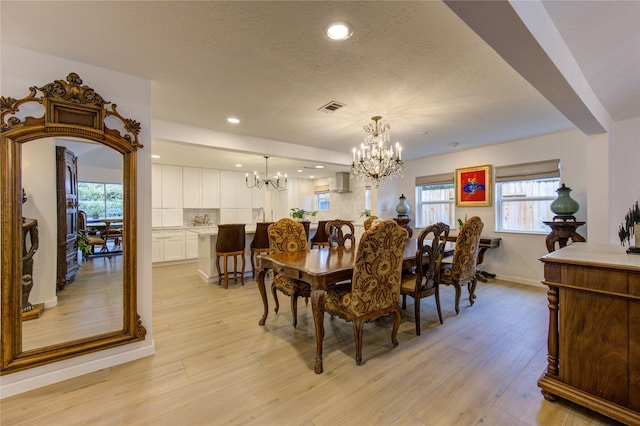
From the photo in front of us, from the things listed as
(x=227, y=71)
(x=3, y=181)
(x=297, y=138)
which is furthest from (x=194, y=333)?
(x=297, y=138)

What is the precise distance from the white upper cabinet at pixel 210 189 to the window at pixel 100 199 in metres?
4.75

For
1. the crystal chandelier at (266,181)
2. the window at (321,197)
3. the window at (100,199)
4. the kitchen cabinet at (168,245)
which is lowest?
the kitchen cabinet at (168,245)

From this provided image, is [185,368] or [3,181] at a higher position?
[3,181]

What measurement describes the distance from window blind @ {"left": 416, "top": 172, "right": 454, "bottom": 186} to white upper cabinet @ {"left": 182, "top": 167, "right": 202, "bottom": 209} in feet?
17.8

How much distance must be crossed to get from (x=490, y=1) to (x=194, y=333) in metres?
3.26

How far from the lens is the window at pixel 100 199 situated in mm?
2191

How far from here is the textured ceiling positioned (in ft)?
5.02

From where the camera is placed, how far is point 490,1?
3.64 ft

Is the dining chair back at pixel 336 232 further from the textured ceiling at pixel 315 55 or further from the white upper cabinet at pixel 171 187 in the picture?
the white upper cabinet at pixel 171 187

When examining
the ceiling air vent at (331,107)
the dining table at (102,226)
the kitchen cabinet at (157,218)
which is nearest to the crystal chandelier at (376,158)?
the ceiling air vent at (331,107)

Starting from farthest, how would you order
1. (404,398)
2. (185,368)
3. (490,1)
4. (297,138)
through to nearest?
1. (297,138)
2. (185,368)
3. (404,398)
4. (490,1)

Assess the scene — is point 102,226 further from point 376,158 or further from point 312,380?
point 376,158

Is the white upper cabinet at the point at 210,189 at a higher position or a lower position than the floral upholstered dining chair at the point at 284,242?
higher

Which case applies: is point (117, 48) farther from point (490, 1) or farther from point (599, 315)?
point (599, 315)
